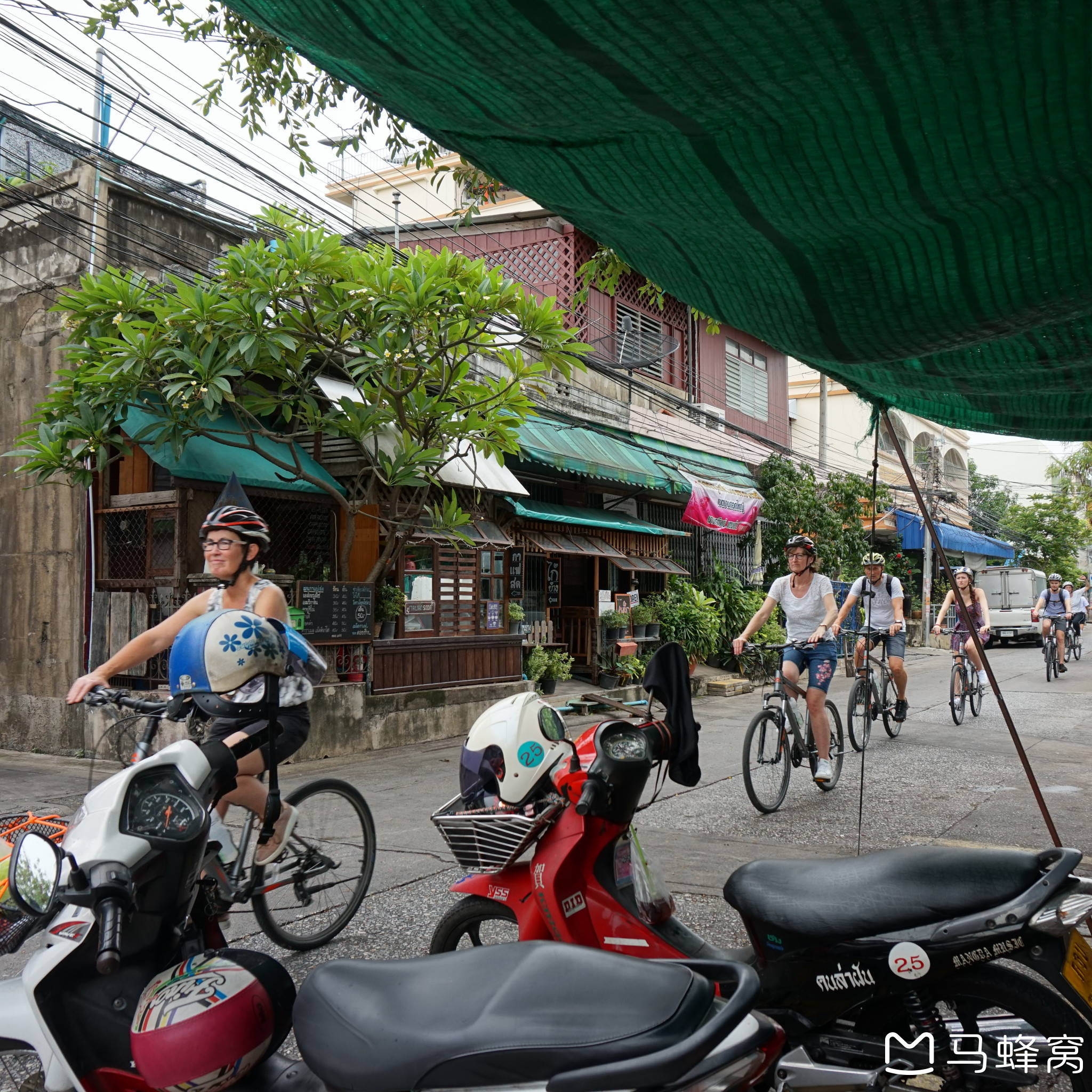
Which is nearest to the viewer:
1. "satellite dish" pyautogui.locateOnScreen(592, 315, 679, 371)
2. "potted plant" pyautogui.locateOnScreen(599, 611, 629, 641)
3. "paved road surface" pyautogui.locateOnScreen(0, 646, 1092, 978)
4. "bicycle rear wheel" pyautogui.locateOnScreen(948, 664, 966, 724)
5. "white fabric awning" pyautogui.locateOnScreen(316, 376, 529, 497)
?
"paved road surface" pyautogui.locateOnScreen(0, 646, 1092, 978)

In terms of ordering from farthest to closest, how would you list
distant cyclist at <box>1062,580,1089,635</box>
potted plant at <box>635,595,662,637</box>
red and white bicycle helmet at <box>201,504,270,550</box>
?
distant cyclist at <box>1062,580,1089,635</box> < potted plant at <box>635,595,662,637</box> < red and white bicycle helmet at <box>201,504,270,550</box>

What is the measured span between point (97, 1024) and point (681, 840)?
4352 millimetres

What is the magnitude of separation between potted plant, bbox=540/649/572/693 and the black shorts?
9058 millimetres

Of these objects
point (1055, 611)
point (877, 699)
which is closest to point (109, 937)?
point (877, 699)

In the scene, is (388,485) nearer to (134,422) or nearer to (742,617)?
(134,422)

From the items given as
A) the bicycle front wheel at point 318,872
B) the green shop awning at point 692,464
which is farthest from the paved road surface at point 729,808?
the green shop awning at point 692,464

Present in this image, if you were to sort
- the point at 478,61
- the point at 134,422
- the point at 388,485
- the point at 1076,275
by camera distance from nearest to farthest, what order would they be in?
the point at 478,61
the point at 1076,275
the point at 134,422
the point at 388,485

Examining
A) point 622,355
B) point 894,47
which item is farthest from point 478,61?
point 622,355

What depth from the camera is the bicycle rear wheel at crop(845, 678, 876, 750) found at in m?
8.33

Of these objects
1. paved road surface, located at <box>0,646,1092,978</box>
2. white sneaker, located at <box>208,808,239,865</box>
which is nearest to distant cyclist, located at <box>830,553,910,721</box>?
paved road surface, located at <box>0,646,1092,978</box>

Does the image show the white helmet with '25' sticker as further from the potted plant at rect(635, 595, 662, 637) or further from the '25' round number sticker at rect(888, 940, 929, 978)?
the potted plant at rect(635, 595, 662, 637)

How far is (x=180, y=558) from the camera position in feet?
29.4

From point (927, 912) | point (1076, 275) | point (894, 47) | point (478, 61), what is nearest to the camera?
point (894, 47)

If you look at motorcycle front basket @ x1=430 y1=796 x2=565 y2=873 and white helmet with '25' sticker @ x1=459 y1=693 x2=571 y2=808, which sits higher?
white helmet with '25' sticker @ x1=459 y1=693 x2=571 y2=808
